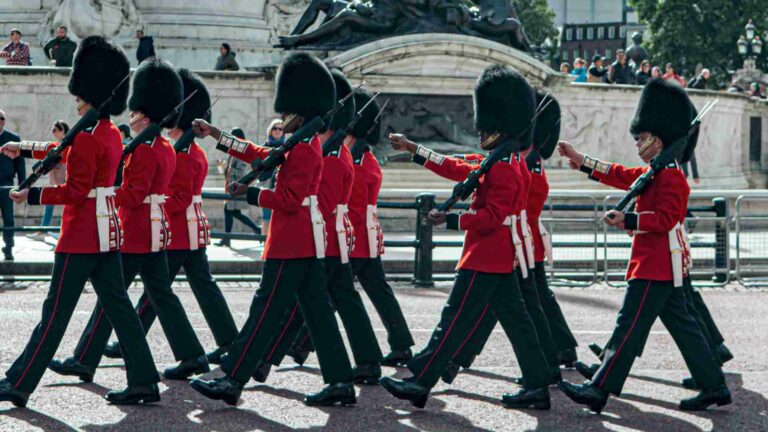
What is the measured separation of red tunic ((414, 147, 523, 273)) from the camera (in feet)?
25.0

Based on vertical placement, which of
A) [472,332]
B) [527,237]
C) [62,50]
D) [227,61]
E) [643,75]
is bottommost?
[472,332]

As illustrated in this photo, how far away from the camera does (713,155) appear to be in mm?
24641

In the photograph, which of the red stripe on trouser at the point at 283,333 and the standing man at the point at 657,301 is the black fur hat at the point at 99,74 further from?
the standing man at the point at 657,301

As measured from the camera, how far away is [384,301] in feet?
30.2

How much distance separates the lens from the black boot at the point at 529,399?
25.1ft

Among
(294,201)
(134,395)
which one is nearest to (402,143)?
(294,201)

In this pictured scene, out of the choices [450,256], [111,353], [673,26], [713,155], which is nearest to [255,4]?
[713,155]

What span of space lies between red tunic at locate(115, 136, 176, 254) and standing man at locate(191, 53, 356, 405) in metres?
0.70

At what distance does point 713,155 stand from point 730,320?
530 inches

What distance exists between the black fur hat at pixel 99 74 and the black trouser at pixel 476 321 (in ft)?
6.55

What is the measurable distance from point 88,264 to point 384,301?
226cm

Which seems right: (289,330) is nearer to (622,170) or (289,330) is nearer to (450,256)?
(622,170)

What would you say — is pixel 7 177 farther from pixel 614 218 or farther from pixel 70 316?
pixel 614 218

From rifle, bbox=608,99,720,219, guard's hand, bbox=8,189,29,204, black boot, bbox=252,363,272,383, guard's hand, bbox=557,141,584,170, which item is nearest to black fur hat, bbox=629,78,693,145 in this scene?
rifle, bbox=608,99,720,219
